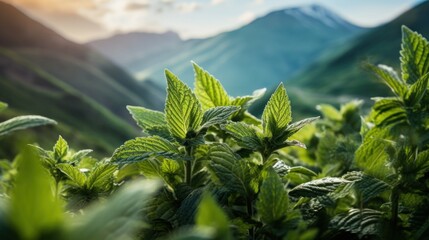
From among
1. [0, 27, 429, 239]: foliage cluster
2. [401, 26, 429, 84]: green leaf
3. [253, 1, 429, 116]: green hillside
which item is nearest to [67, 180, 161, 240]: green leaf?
[0, 27, 429, 239]: foliage cluster

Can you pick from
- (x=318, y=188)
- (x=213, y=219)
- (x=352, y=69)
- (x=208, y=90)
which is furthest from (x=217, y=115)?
(x=352, y=69)

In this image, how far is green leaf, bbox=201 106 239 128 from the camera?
161 cm

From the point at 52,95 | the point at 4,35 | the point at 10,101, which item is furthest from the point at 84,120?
the point at 4,35

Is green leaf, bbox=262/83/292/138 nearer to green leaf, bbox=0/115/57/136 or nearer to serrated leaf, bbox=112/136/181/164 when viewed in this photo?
serrated leaf, bbox=112/136/181/164

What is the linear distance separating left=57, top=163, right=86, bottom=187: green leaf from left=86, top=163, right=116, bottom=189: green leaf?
0.03m

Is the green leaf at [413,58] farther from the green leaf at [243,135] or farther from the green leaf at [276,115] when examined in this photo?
the green leaf at [243,135]

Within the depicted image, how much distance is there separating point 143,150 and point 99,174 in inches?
8.2

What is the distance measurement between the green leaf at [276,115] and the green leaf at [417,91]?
2.10ft

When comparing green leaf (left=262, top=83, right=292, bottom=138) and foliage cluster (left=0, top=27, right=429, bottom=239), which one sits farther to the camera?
green leaf (left=262, top=83, right=292, bottom=138)

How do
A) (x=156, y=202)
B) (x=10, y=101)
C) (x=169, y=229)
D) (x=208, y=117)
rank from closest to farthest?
(x=169, y=229) < (x=156, y=202) < (x=208, y=117) < (x=10, y=101)

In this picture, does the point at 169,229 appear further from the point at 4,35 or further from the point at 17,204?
the point at 4,35

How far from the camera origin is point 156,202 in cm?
160

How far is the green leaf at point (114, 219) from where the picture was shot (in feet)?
2.49

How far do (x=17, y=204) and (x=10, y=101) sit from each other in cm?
8591
